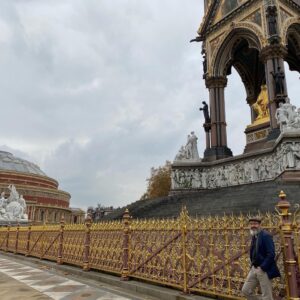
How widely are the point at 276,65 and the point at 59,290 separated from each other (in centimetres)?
1542

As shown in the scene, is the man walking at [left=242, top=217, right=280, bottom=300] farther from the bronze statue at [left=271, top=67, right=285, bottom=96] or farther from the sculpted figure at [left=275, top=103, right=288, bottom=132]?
the bronze statue at [left=271, top=67, right=285, bottom=96]

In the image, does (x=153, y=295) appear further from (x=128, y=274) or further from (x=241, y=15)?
(x=241, y=15)

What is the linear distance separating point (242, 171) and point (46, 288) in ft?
41.6

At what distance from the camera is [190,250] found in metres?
5.25

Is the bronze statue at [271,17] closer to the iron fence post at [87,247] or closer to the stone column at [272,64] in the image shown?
the stone column at [272,64]

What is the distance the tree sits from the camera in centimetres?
4244

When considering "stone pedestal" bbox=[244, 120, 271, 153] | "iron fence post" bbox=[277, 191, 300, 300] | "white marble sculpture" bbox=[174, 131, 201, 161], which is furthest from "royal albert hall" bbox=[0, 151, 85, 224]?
"iron fence post" bbox=[277, 191, 300, 300]

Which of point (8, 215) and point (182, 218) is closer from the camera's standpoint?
point (182, 218)

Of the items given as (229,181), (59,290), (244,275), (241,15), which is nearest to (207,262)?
(244,275)

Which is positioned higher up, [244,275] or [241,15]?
[241,15]

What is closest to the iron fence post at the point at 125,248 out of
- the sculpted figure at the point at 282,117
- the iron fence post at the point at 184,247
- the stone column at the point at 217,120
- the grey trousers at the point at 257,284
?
the iron fence post at the point at 184,247

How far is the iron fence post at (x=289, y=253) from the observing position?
12.1 ft

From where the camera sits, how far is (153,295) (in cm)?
555

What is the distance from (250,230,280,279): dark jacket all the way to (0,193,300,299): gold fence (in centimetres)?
28
